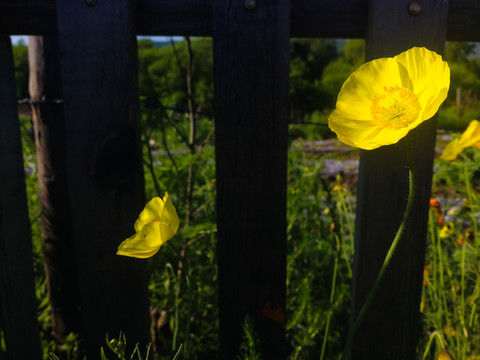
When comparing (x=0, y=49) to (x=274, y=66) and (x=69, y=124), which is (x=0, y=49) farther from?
(x=274, y=66)

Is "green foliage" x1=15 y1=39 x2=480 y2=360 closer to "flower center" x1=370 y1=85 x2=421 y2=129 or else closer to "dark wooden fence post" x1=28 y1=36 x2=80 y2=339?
"dark wooden fence post" x1=28 y1=36 x2=80 y2=339

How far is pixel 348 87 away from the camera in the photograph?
0.81 metres

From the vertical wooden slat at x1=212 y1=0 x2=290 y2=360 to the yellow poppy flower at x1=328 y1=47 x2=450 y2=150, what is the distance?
472mm

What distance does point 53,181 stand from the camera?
1.71 meters

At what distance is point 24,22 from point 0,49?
119 mm

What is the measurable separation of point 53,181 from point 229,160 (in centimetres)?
79

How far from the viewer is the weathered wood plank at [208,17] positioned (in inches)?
48.5

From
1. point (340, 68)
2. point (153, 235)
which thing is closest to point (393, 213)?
point (153, 235)

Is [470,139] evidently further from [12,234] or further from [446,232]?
[12,234]

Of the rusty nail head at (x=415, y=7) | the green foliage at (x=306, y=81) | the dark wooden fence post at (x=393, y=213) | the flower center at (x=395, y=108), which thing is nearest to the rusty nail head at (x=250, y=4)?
the dark wooden fence post at (x=393, y=213)

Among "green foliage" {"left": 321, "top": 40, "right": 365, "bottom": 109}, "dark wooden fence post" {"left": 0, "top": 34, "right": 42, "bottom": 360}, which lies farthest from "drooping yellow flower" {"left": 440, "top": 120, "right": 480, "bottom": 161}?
"green foliage" {"left": 321, "top": 40, "right": 365, "bottom": 109}

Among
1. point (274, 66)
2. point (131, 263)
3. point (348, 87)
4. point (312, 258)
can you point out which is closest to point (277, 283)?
point (131, 263)

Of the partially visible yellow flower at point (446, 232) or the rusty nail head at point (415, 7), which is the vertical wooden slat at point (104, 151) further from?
the partially visible yellow flower at point (446, 232)

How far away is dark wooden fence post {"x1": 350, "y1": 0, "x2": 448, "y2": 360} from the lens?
1210mm
